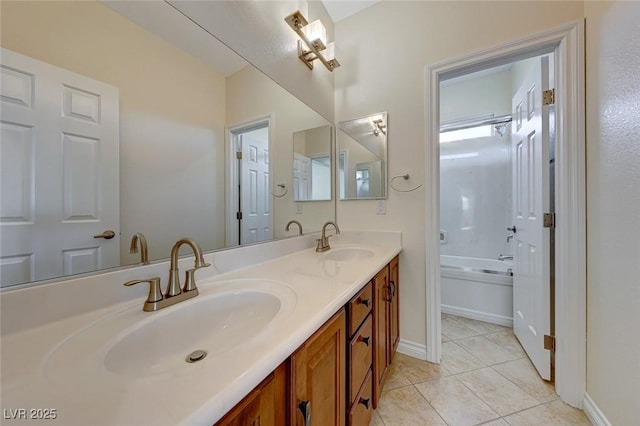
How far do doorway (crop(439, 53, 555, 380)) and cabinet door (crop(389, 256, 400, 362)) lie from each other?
67 cm

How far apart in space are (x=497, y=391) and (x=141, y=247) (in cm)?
191

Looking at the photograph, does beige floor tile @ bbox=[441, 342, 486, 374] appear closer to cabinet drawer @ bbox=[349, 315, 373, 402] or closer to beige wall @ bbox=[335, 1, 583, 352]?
beige wall @ bbox=[335, 1, 583, 352]

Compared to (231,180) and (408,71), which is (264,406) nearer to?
(231,180)

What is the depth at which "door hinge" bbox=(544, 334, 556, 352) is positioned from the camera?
1.38m

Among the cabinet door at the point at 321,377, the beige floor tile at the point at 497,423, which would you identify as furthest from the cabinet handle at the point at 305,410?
the beige floor tile at the point at 497,423

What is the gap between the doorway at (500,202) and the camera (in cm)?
144

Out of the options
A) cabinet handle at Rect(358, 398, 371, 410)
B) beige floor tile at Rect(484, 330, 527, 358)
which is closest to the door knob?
cabinet handle at Rect(358, 398, 371, 410)

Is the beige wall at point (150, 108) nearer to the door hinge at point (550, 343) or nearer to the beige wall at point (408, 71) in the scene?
the beige wall at point (408, 71)

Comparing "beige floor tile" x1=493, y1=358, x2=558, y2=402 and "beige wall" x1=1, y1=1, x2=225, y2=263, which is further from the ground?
"beige wall" x1=1, y1=1, x2=225, y2=263

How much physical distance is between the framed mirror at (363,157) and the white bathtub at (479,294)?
1.24 meters

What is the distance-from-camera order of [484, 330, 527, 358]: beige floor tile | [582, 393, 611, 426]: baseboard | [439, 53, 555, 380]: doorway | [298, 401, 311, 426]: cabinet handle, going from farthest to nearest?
1. [484, 330, 527, 358]: beige floor tile
2. [439, 53, 555, 380]: doorway
3. [582, 393, 611, 426]: baseboard
4. [298, 401, 311, 426]: cabinet handle

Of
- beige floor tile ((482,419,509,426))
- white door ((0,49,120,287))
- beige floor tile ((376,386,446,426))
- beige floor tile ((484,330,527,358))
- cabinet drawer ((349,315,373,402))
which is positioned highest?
white door ((0,49,120,287))

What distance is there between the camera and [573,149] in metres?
1.24

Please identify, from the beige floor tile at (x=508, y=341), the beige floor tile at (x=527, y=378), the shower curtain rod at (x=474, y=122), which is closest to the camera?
the beige floor tile at (x=527, y=378)
